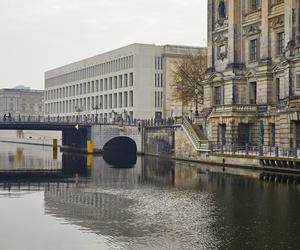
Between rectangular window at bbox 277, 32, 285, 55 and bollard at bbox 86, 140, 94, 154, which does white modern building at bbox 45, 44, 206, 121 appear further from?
rectangular window at bbox 277, 32, 285, 55

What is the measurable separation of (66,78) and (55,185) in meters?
127

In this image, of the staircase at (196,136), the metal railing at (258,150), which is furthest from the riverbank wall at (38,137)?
the metal railing at (258,150)

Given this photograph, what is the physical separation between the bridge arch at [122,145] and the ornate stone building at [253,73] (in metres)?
30.2

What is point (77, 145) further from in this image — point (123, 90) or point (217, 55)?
point (217, 55)

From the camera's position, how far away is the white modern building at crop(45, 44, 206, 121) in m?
135

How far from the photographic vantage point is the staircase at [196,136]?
80750 mm

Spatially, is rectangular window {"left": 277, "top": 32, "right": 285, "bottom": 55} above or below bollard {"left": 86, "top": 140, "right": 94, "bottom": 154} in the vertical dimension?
above

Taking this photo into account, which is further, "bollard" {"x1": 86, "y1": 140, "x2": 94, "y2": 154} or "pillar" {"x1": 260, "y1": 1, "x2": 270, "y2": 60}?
"bollard" {"x1": 86, "y1": 140, "x2": 94, "y2": 154}

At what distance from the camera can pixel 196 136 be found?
275 ft

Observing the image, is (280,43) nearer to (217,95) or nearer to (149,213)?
(217,95)

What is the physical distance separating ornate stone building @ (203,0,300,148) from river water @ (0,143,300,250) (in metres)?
15.7

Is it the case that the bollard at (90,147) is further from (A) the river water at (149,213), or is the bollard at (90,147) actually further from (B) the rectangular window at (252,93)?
(A) the river water at (149,213)

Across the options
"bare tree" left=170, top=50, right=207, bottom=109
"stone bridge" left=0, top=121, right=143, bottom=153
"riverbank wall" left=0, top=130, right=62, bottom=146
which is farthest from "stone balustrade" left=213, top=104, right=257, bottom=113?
"riverbank wall" left=0, top=130, right=62, bottom=146

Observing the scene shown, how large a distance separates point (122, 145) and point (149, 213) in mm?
83502
